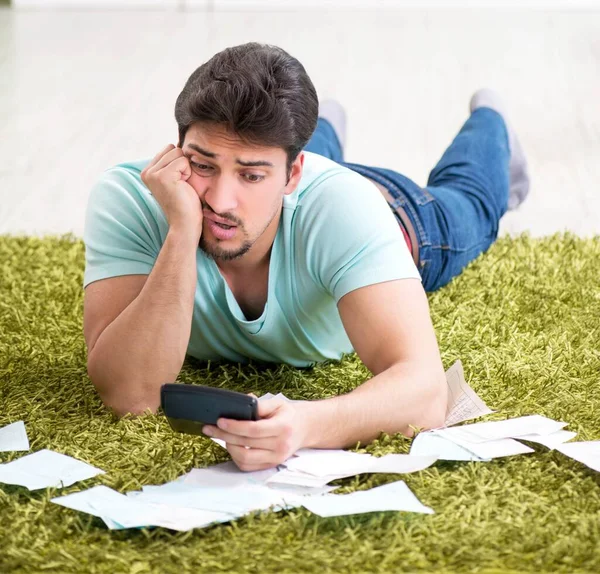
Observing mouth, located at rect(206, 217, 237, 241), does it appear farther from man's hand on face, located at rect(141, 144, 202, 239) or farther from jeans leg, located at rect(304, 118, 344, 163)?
jeans leg, located at rect(304, 118, 344, 163)

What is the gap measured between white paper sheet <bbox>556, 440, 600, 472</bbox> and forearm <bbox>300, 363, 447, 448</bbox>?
224 mm

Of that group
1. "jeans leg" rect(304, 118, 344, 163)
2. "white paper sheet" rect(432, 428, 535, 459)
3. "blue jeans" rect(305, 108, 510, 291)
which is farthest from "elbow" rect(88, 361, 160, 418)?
"jeans leg" rect(304, 118, 344, 163)

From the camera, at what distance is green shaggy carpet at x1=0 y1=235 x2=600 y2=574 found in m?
1.36

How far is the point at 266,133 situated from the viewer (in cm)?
169

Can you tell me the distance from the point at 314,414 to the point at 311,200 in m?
0.46

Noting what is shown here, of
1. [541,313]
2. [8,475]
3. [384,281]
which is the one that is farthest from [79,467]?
[541,313]

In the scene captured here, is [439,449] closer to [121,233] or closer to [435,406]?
[435,406]

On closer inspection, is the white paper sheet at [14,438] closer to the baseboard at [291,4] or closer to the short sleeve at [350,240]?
the short sleeve at [350,240]

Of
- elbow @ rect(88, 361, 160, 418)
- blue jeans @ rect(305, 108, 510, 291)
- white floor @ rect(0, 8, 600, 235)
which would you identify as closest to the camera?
elbow @ rect(88, 361, 160, 418)

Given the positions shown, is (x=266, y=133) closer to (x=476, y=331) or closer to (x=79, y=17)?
(x=476, y=331)

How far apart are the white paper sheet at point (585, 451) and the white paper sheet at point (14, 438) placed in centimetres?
87

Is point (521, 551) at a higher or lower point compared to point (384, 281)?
lower

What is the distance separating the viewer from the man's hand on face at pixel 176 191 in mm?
1756

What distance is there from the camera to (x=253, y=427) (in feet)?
4.85
